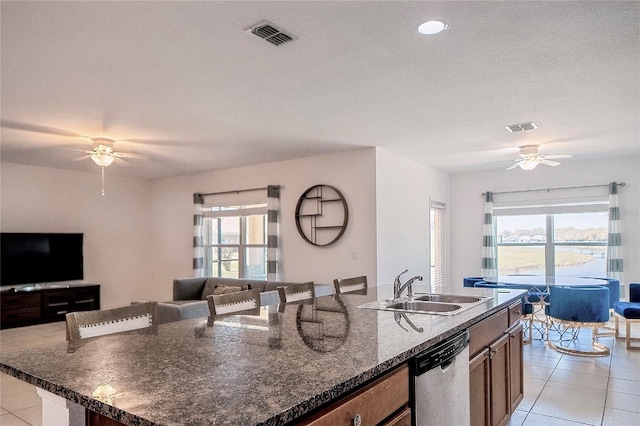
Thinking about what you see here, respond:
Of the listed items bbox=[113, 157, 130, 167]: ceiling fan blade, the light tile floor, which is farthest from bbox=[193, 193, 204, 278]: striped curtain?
the light tile floor

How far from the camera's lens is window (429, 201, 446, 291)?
754 centimetres

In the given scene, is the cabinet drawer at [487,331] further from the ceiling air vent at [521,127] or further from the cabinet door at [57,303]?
the cabinet door at [57,303]

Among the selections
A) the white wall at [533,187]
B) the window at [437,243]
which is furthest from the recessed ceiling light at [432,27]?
the white wall at [533,187]

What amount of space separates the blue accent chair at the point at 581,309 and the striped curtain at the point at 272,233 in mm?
3693

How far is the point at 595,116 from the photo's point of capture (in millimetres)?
4258

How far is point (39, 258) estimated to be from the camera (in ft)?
22.3

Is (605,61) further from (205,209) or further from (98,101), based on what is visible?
(205,209)

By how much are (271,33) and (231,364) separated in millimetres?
1871

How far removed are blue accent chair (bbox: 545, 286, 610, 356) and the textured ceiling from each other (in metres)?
1.83

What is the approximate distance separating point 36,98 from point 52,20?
1.58 meters

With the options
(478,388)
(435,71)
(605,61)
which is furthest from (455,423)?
(605,61)

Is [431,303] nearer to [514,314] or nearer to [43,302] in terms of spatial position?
[514,314]

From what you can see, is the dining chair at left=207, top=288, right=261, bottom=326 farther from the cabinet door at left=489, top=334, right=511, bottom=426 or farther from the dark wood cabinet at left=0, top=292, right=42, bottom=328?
the dark wood cabinet at left=0, top=292, right=42, bottom=328

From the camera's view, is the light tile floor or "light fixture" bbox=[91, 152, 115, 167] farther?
"light fixture" bbox=[91, 152, 115, 167]
